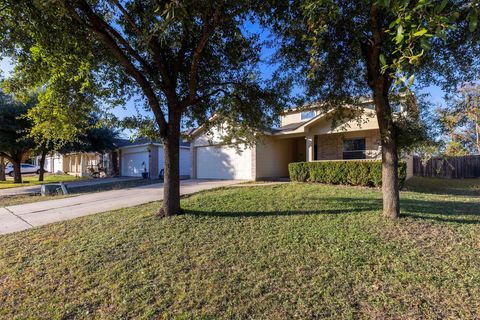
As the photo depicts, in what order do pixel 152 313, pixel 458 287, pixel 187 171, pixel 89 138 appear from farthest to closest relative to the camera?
pixel 187 171 → pixel 89 138 → pixel 458 287 → pixel 152 313

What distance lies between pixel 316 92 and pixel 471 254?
4627 millimetres

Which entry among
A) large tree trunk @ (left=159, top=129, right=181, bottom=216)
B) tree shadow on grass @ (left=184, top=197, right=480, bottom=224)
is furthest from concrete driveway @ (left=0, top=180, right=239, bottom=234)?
tree shadow on grass @ (left=184, top=197, right=480, bottom=224)

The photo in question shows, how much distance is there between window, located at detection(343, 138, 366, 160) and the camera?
15080 mm

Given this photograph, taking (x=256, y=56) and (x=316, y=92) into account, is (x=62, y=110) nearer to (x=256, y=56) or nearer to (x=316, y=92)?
(x=256, y=56)

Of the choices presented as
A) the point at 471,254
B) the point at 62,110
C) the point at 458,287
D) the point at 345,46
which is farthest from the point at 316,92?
the point at 62,110

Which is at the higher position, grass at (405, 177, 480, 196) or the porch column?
the porch column

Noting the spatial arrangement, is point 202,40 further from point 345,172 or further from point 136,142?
point 136,142

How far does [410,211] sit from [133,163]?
21.8 meters

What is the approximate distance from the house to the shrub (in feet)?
31.9

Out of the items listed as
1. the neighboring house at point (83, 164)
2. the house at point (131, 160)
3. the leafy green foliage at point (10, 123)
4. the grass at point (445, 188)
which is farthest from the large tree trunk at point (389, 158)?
the neighboring house at point (83, 164)

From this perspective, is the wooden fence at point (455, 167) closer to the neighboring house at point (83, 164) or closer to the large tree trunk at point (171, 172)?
the large tree trunk at point (171, 172)

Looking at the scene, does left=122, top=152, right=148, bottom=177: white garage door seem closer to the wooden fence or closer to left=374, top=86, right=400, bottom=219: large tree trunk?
left=374, top=86, right=400, bottom=219: large tree trunk

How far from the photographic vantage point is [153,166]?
2103 centimetres

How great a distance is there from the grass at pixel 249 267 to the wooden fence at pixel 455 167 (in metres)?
16.8
